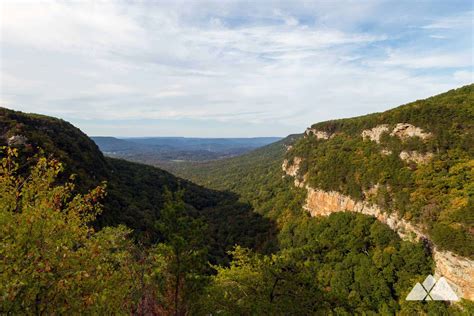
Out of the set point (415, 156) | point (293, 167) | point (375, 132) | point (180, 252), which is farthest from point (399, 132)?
point (180, 252)

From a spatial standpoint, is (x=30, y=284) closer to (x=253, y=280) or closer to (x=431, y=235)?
(x=253, y=280)

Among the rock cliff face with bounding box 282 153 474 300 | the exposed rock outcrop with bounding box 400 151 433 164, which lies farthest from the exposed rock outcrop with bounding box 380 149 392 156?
the rock cliff face with bounding box 282 153 474 300

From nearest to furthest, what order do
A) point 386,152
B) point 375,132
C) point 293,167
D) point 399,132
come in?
point 399,132 → point 386,152 → point 375,132 → point 293,167

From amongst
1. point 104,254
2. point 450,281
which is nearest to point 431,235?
point 450,281

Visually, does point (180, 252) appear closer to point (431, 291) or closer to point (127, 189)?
point (431, 291)

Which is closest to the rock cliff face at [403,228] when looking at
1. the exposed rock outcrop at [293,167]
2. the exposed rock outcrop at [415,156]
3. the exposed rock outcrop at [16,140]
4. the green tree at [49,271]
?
the exposed rock outcrop at [415,156]
